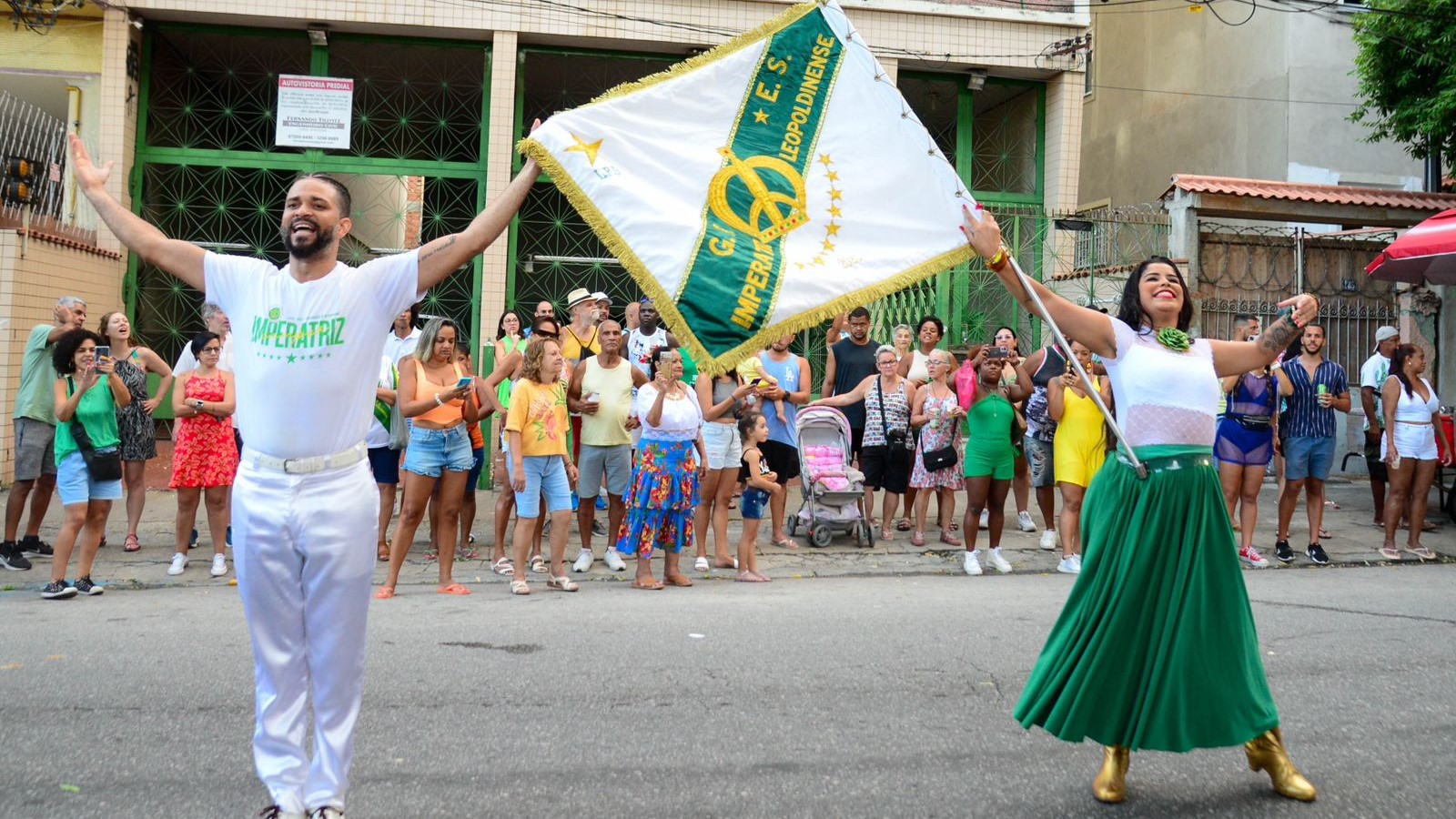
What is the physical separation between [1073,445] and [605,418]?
3573 mm

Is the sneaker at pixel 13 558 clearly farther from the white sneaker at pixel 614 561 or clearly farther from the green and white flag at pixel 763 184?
the green and white flag at pixel 763 184

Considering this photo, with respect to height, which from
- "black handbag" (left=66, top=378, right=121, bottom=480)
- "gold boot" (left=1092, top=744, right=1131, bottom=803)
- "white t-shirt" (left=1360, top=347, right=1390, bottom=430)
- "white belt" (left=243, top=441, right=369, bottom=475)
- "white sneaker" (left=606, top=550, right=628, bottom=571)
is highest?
"white t-shirt" (left=1360, top=347, right=1390, bottom=430)

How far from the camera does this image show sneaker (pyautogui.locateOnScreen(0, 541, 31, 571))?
9.05 metres

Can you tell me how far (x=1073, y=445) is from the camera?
9281mm

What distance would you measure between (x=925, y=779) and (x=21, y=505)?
769 centimetres

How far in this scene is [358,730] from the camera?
488 cm

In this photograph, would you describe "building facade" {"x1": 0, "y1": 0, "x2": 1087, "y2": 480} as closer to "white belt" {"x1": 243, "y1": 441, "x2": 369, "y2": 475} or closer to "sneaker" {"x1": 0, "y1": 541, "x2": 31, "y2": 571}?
"sneaker" {"x1": 0, "y1": 541, "x2": 31, "y2": 571}

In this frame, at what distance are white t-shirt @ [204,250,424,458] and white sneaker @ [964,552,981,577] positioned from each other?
259 inches

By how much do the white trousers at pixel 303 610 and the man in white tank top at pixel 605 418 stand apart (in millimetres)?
5100

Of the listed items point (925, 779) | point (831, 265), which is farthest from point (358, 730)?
point (831, 265)

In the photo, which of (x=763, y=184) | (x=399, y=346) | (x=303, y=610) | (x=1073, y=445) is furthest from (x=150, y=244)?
(x=1073, y=445)

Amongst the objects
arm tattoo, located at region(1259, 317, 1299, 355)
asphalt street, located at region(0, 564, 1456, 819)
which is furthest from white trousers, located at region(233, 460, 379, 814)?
arm tattoo, located at region(1259, 317, 1299, 355)

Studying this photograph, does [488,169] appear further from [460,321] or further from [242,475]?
[242,475]

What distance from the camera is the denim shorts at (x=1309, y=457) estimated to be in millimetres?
10438
